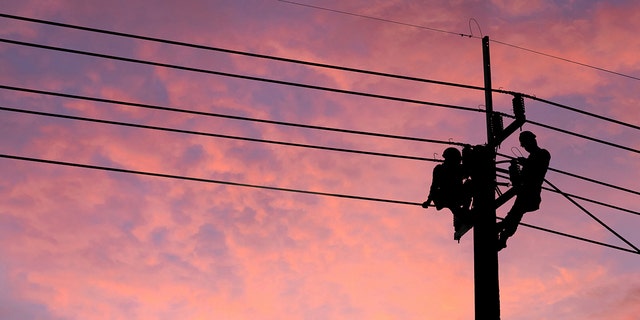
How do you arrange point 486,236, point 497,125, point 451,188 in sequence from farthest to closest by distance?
point 497,125, point 451,188, point 486,236

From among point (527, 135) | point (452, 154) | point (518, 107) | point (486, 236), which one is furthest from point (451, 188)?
point (518, 107)

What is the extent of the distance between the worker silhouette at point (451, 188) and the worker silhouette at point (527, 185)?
61cm

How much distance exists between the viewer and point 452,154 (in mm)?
12227

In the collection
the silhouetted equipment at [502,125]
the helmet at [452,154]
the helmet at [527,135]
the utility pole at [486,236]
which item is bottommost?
the utility pole at [486,236]

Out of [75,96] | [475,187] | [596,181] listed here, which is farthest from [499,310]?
[75,96]

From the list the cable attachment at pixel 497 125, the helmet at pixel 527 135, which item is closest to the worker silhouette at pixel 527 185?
the helmet at pixel 527 135

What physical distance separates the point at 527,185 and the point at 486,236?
1012 millimetres

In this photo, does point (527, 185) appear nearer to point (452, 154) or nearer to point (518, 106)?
point (452, 154)

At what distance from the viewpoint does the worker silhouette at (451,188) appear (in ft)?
39.9

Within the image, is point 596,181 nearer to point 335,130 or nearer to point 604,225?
point 604,225

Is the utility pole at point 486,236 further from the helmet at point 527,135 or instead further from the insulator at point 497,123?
the helmet at point 527,135

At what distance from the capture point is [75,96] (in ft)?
40.6

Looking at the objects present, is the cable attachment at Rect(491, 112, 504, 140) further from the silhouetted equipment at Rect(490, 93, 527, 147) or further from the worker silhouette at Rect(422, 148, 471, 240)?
the worker silhouette at Rect(422, 148, 471, 240)

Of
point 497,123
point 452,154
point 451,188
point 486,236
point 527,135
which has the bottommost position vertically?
point 486,236
